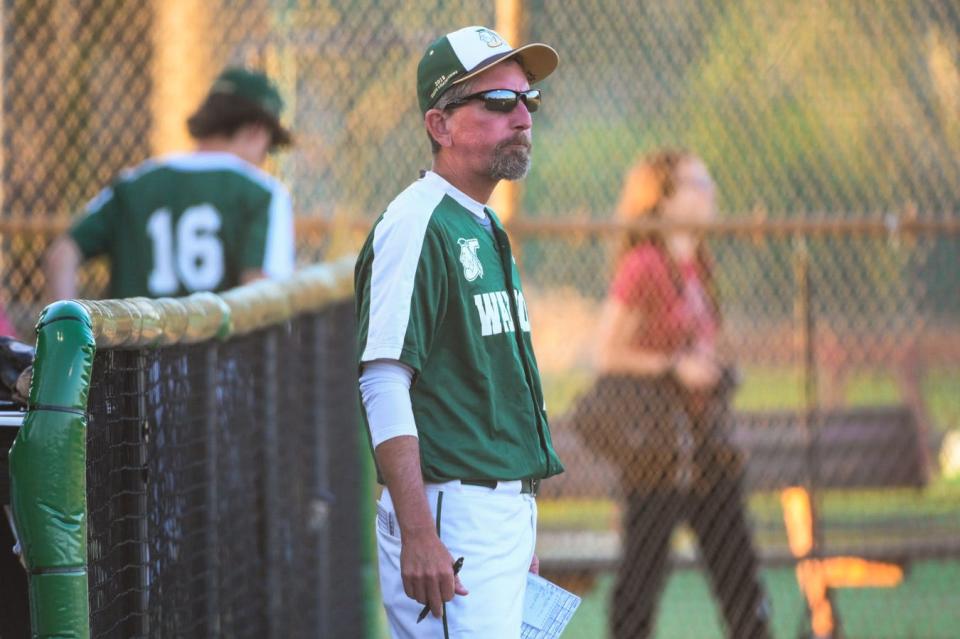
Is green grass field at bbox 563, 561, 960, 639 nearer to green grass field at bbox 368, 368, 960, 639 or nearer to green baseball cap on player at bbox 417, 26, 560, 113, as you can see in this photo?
green grass field at bbox 368, 368, 960, 639

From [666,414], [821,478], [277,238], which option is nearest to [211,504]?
[277,238]

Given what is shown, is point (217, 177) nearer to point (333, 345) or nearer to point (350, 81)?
point (333, 345)

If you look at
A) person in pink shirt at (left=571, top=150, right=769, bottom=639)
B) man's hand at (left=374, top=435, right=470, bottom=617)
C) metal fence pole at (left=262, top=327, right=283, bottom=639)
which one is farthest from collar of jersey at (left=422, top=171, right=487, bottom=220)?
person in pink shirt at (left=571, top=150, right=769, bottom=639)

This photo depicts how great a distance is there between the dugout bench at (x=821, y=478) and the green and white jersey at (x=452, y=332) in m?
3.54

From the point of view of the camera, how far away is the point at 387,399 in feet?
9.16

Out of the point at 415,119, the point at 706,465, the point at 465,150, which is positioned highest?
the point at 415,119

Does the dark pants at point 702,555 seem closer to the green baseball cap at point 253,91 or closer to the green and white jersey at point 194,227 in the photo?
the green and white jersey at point 194,227

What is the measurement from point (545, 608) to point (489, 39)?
1.20 meters

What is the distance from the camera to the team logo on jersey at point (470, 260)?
2949 millimetres

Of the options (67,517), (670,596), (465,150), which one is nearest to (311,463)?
(465,150)

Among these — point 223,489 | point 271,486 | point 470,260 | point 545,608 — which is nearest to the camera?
point 470,260

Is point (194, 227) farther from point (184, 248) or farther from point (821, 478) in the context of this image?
point (821, 478)

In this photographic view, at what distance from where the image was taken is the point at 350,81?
6.77m

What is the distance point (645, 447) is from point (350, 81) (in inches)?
84.7
